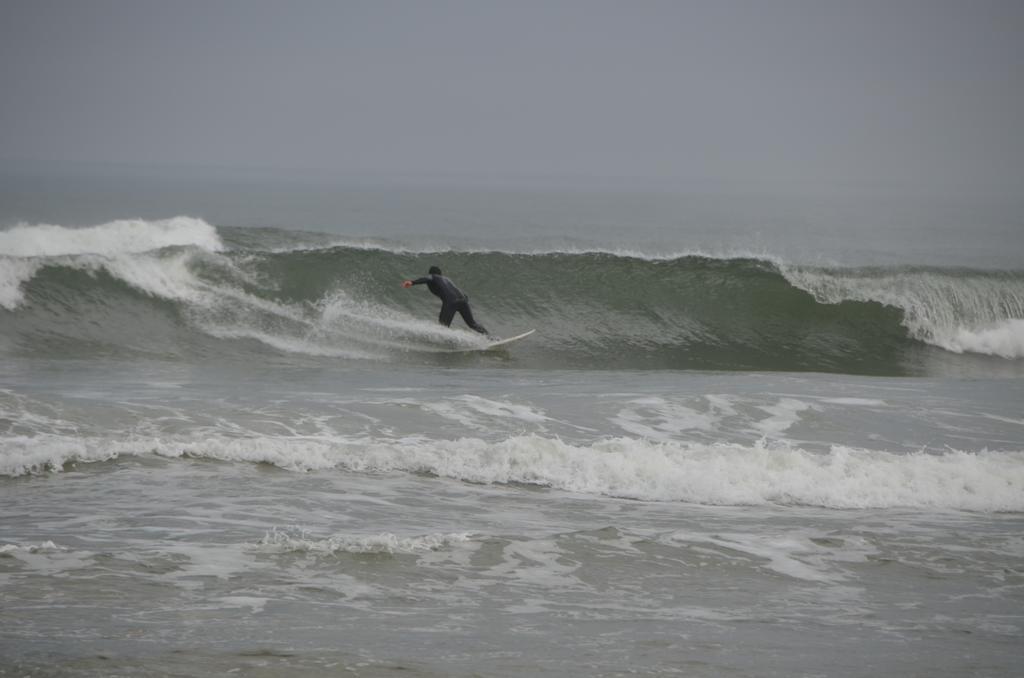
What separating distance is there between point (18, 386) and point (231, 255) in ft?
31.7

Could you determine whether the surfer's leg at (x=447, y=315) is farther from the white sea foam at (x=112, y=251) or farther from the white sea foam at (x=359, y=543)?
the white sea foam at (x=359, y=543)

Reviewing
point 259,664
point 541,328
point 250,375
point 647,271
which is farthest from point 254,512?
point 647,271

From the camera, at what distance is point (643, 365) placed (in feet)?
60.4

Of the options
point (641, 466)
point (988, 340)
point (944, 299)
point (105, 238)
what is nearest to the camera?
point (641, 466)

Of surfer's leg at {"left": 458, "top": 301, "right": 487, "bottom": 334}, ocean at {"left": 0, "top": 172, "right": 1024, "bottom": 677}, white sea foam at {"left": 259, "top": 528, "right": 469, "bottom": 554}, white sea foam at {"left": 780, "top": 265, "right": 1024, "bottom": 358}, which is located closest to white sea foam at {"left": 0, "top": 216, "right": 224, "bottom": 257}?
ocean at {"left": 0, "top": 172, "right": 1024, "bottom": 677}

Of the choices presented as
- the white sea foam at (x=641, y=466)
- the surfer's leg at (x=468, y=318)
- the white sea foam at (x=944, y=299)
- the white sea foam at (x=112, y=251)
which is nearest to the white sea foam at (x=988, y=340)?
the white sea foam at (x=944, y=299)

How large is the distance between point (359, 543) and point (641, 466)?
3325 millimetres

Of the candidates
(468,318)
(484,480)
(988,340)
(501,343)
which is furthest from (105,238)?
(484,480)

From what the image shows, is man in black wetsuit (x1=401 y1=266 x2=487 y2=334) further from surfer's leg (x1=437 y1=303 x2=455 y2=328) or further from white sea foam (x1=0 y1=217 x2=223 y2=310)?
white sea foam (x1=0 y1=217 x2=223 y2=310)

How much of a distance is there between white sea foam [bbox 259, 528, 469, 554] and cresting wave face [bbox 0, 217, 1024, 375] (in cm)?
996

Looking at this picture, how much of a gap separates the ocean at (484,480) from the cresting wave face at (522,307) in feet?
0.33

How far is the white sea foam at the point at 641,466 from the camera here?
9219 mm

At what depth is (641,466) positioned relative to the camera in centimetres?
963

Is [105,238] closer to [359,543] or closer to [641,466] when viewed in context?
[641,466]
